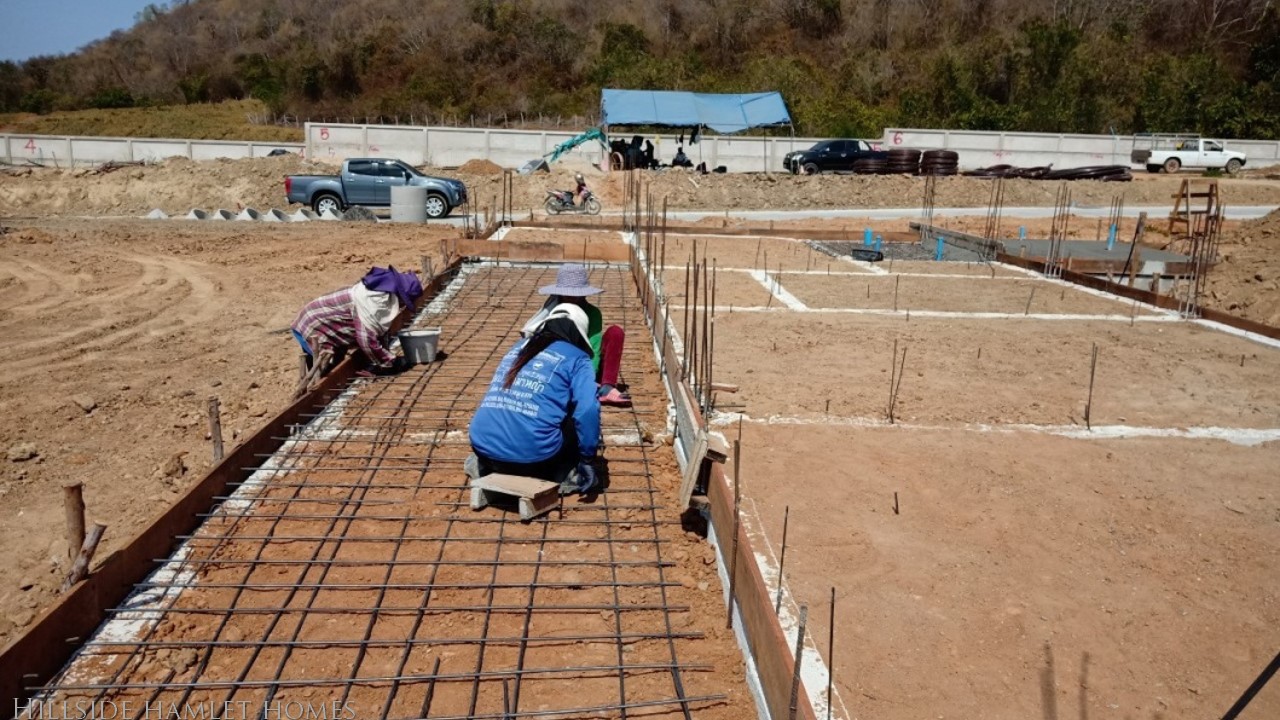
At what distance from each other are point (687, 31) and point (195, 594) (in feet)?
162

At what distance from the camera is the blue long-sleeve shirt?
11.8ft

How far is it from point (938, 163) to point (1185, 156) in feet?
35.4

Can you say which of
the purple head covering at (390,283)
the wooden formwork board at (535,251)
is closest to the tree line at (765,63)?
the wooden formwork board at (535,251)

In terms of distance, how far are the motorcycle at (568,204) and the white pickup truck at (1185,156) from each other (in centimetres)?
2090

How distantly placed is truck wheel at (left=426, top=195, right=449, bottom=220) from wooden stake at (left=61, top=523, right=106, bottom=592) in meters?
15.4

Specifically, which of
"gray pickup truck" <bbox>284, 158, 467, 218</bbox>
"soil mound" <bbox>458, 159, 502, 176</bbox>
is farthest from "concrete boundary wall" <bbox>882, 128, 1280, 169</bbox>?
"gray pickup truck" <bbox>284, 158, 467, 218</bbox>

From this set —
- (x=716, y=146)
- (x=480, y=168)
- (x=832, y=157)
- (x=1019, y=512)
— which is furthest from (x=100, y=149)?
(x=1019, y=512)

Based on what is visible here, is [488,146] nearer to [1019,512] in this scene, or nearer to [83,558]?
[1019,512]

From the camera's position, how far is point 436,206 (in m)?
17.6

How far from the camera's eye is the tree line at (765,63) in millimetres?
35469

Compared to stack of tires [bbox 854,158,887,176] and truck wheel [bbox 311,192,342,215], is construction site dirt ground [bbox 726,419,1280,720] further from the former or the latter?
stack of tires [bbox 854,158,887,176]

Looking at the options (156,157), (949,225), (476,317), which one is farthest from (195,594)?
(156,157)

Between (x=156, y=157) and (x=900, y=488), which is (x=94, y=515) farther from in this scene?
(x=156, y=157)

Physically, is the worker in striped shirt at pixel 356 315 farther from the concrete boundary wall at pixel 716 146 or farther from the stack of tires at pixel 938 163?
the stack of tires at pixel 938 163
